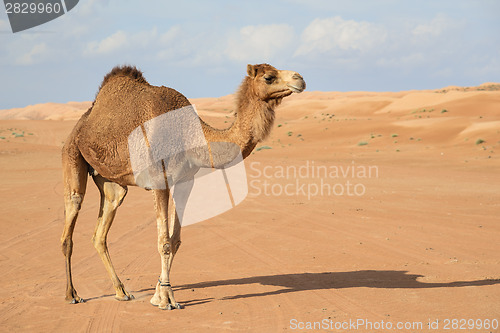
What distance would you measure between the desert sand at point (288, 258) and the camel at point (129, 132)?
35 centimetres

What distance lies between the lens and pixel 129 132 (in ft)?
22.2

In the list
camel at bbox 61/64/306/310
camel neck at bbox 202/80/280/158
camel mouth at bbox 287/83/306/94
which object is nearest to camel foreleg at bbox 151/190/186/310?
camel at bbox 61/64/306/310

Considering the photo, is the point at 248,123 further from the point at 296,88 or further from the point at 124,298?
the point at 124,298

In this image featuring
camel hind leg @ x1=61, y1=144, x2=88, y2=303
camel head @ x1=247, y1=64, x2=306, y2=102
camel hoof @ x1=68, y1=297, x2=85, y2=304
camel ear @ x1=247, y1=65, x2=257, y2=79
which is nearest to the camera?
camel head @ x1=247, y1=64, x2=306, y2=102

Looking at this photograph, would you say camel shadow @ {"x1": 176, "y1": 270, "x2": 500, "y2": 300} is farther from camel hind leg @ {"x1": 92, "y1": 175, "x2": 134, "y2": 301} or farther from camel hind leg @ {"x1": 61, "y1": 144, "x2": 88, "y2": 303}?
camel hind leg @ {"x1": 61, "y1": 144, "x2": 88, "y2": 303}

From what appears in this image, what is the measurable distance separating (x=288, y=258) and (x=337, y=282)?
157cm

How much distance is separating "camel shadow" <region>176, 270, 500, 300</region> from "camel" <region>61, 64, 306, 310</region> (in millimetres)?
1155

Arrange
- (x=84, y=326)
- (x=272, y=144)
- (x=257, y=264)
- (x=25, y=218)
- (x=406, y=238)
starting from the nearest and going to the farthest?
1. (x=84, y=326)
2. (x=257, y=264)
3. (x=406, y=238)
4. (x=25, y=218)
5. (x=272, y=144)

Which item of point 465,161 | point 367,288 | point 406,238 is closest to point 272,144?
point 465,161

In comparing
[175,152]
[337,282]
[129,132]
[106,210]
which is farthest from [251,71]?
[337,282]

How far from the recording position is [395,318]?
6105 millimetres

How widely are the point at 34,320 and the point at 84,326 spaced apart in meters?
0.68

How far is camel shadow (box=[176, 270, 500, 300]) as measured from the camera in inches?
292

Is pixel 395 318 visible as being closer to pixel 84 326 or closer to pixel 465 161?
pixel 84 326
